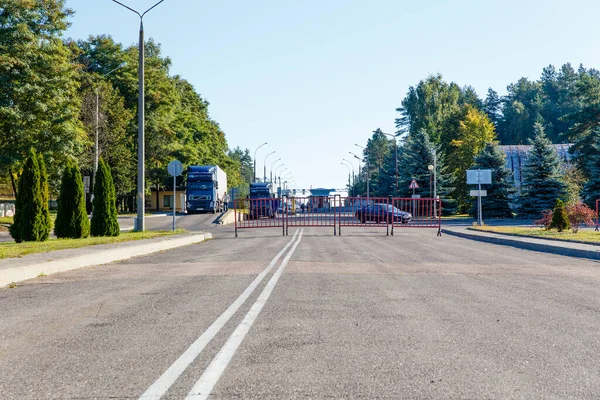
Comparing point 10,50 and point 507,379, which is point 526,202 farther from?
point 507,379

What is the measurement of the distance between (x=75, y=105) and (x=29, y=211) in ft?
78.1

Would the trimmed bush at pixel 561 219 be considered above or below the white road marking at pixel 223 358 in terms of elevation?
above

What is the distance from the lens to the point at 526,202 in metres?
47.6

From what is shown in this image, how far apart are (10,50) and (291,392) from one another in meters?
37.0

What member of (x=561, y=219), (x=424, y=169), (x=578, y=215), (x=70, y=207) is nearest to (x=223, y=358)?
(x=70, y=207)

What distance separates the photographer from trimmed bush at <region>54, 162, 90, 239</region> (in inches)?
776

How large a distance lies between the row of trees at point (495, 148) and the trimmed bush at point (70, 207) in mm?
37369

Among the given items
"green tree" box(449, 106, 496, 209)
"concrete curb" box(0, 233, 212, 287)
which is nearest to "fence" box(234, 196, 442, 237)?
"concrete curb" box(0, 233, 212, 287)

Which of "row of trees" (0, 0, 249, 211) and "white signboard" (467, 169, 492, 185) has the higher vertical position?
"row of trees" (0, 0, 249, 211)

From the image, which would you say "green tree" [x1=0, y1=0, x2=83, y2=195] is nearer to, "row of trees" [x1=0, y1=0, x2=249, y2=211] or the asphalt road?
"row of trees" [x1=0, y1=0, x2=249, y2=211]

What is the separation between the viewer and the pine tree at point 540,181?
4669cm

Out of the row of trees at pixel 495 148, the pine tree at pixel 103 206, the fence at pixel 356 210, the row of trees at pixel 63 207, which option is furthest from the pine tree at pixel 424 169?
the row of trees at pixel 63 207

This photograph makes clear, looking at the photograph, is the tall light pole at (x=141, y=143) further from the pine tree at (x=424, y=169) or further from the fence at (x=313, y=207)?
the pine tree at (x=424, y=169)

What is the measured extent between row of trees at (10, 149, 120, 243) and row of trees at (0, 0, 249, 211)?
103 centimetres
